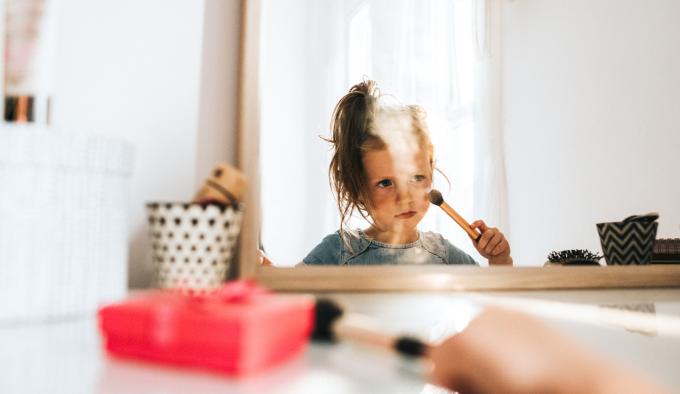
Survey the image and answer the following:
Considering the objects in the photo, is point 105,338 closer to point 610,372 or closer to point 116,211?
point 116,211

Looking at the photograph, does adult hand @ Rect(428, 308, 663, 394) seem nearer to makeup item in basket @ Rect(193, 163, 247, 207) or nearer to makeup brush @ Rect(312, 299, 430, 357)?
makeup brush @ Rect(312, 299, 430, 357)

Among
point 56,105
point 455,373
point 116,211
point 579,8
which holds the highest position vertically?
point 579,8

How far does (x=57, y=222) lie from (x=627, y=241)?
0.77m

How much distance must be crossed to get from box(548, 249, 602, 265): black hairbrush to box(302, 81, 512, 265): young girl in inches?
3.3

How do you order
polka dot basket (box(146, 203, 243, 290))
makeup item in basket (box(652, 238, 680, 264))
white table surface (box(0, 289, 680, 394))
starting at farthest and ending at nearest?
1. makeup item in basket (box(652, 238, 680, 264))
2. polka dot basket (box(146, 203, 243, 290))
3. white table surface (box(0, 289, 680, 394))

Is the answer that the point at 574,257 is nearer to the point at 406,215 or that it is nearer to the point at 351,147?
the point at 406,215

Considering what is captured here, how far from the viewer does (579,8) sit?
2.76ft

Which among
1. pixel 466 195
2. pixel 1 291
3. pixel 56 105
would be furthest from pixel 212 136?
A: pixel 466 195

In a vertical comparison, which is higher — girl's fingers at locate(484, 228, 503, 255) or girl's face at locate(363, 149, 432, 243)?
girl's face at locate(363, 149, 432, 243)

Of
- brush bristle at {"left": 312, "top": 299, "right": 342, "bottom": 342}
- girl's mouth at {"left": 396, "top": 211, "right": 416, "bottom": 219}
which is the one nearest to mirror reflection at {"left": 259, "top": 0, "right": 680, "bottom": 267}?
girl's mouth at {"left": 396, "top": 211, "right": 416, "bottom": 219}

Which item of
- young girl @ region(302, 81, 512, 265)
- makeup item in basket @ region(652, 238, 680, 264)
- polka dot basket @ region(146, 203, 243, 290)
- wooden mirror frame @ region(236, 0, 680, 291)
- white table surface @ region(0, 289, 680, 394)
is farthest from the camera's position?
makeup item in basket @ region(652, 238, 680, 264)

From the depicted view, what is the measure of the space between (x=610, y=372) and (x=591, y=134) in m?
0.61

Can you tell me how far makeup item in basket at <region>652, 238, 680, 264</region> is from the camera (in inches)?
29.5

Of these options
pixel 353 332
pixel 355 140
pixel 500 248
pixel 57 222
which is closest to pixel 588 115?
pixel 500 248
